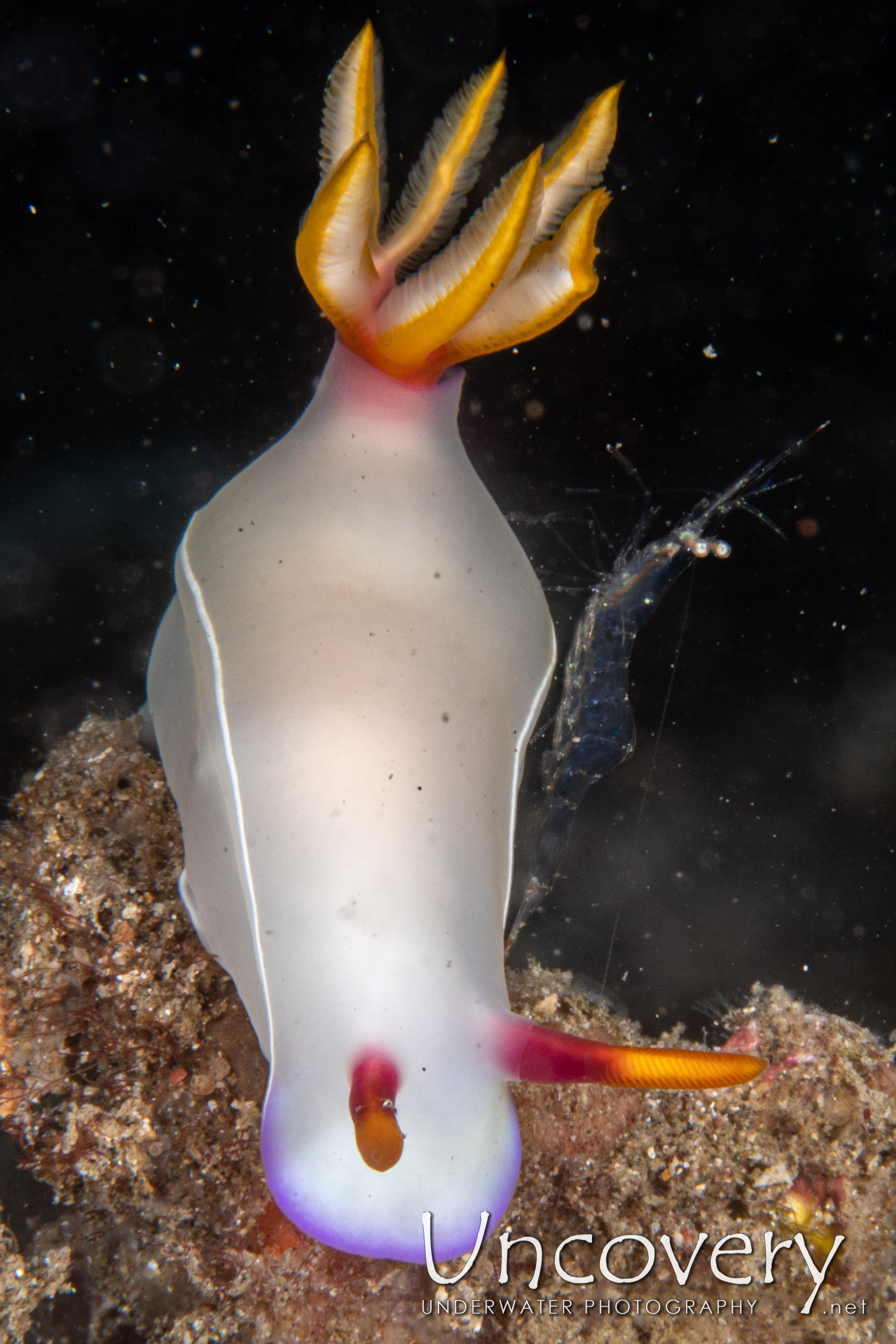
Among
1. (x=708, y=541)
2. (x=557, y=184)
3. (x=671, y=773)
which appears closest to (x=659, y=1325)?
(x=671, y=773)

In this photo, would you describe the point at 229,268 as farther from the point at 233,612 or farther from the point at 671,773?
the point at 671,773

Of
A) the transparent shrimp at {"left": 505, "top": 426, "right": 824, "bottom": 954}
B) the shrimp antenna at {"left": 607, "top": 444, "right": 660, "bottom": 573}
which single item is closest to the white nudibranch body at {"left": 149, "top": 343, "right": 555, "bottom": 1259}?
the transparent shrimp at {"left": 505, "top": 426, "right": 824, "bottom": 954}

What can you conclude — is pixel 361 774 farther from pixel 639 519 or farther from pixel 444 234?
pixel 639 519

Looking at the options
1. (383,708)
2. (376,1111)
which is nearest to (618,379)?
(383,708)

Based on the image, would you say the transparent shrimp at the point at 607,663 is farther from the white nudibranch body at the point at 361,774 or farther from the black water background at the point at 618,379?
the white nudibranch body at the point at 361,774

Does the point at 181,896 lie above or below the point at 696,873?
above

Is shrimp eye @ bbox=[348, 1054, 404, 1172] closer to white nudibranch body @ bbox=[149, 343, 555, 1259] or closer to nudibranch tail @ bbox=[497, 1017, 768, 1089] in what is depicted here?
white nudibranch body @ bbox=[149, 343, 555, 1259]
